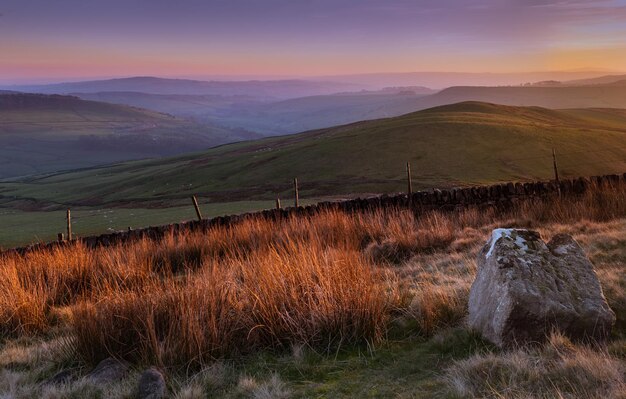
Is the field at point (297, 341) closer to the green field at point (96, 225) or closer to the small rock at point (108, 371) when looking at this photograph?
the small rock at point (108, 371)

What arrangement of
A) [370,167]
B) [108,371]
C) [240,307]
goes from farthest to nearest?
[370,167] < [240,307] < [108,371]

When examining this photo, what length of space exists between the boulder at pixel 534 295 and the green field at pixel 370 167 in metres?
25.7

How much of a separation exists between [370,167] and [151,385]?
139 ft

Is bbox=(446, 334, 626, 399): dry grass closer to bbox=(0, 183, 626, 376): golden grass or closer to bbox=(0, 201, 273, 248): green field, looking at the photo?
bbox=(0, 183, 626, 376): golden grass

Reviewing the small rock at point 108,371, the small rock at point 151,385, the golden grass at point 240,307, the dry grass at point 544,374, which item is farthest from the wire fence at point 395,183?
the dry grass at point 544,374

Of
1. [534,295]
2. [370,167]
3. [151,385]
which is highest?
[534,295]

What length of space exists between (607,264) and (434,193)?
308 inches

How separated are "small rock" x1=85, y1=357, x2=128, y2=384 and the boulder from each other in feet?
12.3

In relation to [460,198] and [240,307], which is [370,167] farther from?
[240,307]

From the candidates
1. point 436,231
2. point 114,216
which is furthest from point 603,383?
point 114,216

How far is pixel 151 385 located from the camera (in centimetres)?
439

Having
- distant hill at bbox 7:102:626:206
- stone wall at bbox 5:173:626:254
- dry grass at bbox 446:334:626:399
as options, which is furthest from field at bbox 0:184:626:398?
distant hill at bbox 7:102:626:206

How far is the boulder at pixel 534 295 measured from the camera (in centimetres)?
470

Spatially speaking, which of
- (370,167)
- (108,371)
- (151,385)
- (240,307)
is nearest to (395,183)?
(370,167)
